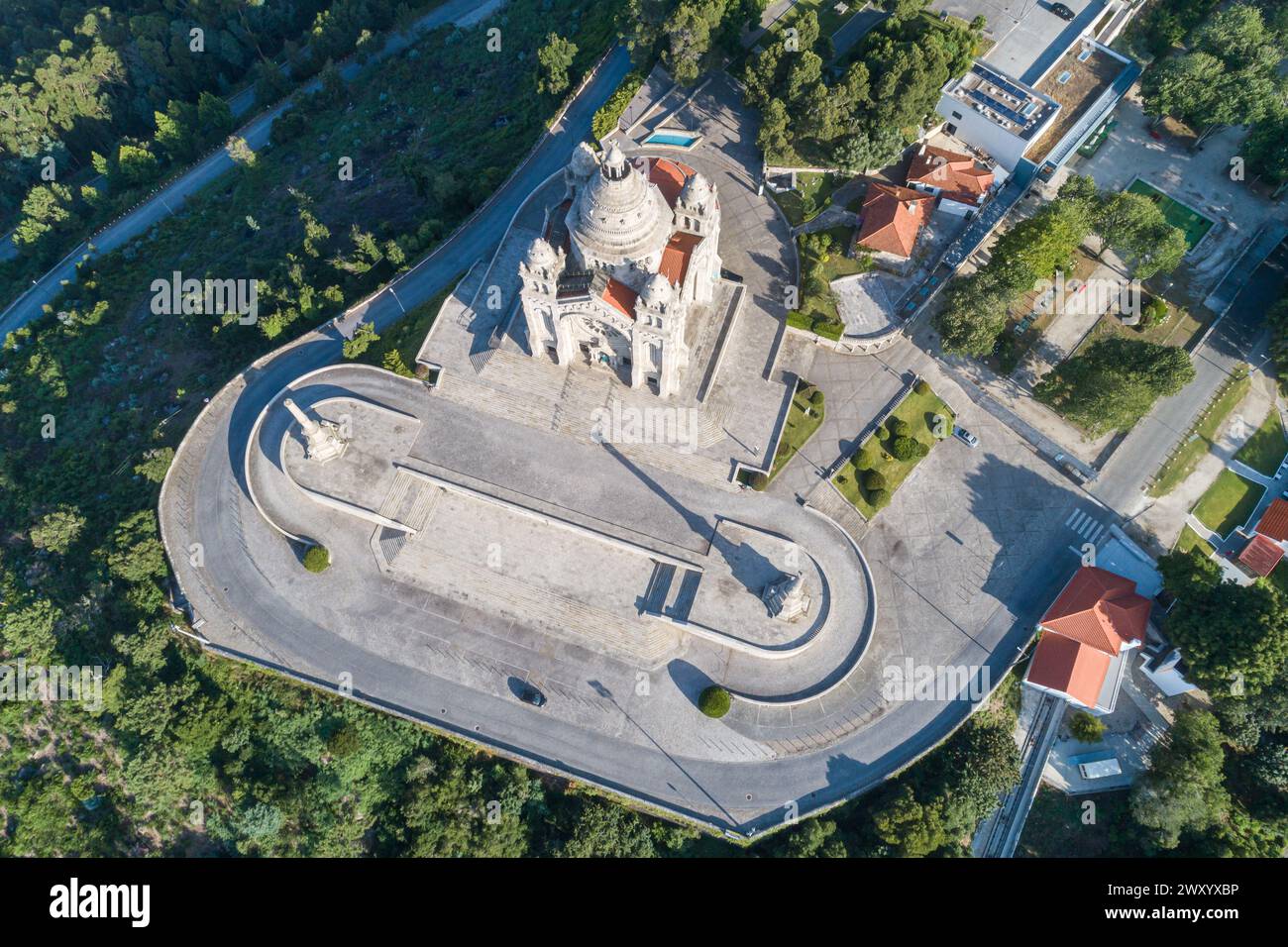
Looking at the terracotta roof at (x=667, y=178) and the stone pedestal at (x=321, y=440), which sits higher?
the terracotta roof at (x=667, y=178)

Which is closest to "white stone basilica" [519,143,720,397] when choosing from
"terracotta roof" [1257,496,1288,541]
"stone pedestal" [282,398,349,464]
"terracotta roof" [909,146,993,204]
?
"stone pedestal" [282,398,349,464]

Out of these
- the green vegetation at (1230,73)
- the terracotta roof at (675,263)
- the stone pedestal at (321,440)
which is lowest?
the stone pedestal at (321,440)

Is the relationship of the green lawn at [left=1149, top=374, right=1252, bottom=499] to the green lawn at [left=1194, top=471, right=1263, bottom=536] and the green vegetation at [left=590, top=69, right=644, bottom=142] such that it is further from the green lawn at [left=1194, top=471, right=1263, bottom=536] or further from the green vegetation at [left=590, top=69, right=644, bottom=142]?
the green vegetation at [left=590, top=69, right=644, bottom=142]

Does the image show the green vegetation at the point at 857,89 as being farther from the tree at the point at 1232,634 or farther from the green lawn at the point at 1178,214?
the tree at the point at 1232,634

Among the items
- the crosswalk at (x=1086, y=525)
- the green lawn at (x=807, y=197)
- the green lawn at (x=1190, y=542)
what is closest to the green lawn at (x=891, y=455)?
the crosswalk at (x=1086, y=525)

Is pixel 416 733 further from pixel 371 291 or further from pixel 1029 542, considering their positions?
pixel 1029 542

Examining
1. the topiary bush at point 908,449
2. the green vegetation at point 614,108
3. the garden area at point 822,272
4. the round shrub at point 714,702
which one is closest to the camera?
the round shrub at point 714,702

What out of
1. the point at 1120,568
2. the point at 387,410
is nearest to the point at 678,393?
the point at 387,410
